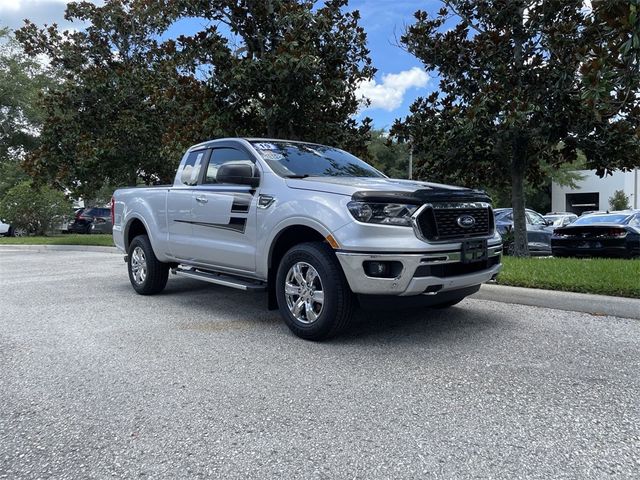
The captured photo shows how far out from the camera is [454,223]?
484 centimetres

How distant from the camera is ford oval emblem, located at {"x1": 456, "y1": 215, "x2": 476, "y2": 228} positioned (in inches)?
192

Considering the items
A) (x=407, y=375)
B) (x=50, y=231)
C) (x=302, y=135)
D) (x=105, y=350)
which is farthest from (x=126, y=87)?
(x=407, y=375)

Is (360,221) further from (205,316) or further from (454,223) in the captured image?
(205,316)

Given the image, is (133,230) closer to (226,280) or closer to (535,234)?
(226,280)

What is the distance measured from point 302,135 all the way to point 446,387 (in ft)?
31.1

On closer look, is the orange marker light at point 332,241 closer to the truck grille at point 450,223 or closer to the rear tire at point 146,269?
the truck grille at point 450,223

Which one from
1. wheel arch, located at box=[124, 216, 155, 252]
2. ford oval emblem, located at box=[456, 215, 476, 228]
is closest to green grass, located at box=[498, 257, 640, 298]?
ford oval emblem, located at box=[456, 215, 476, 228]

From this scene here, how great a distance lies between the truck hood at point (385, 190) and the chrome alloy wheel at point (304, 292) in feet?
2.46

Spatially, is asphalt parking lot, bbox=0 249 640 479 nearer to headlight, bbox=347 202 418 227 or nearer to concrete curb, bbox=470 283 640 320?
concrete curb, bbox=470 283 640 320

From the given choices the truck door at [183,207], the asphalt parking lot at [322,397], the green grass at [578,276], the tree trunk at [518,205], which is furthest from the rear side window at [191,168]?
the tree trunk at [518,205]

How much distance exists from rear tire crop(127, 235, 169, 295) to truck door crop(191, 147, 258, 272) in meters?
1.10

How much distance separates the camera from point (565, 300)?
243 inches

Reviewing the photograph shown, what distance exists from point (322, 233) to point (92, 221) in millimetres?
27236

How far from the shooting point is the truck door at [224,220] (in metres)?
5.56
